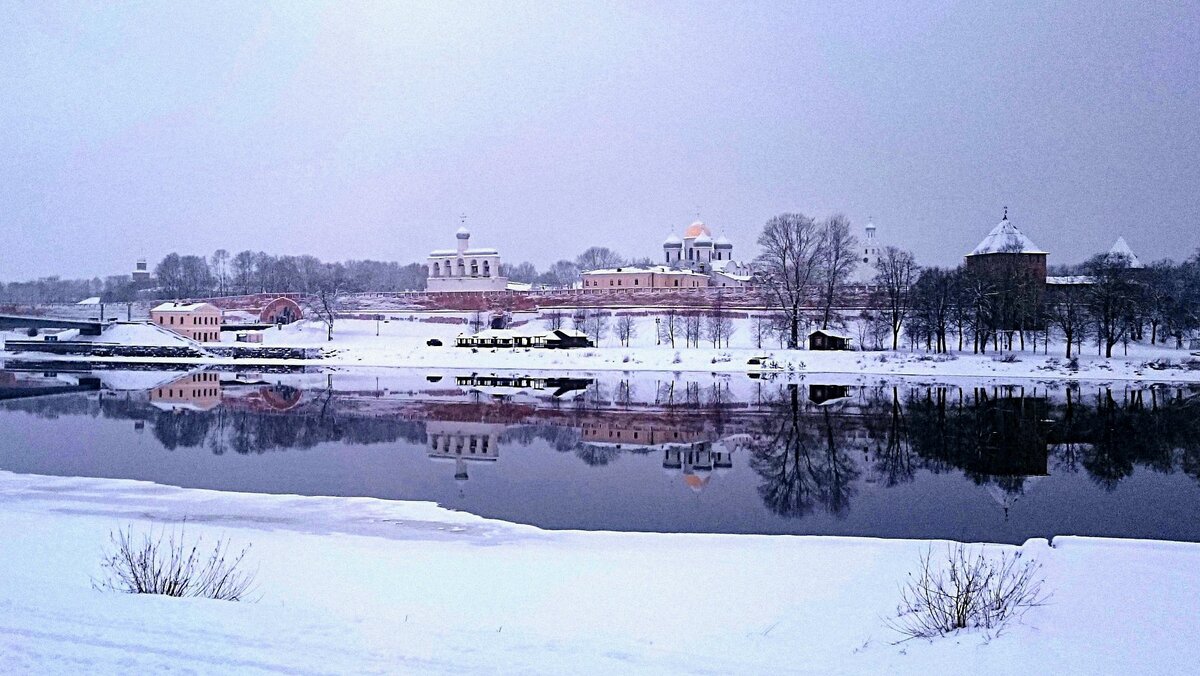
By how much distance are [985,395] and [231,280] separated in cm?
8790

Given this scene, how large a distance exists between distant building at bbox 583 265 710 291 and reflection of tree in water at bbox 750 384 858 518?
45.4 meters

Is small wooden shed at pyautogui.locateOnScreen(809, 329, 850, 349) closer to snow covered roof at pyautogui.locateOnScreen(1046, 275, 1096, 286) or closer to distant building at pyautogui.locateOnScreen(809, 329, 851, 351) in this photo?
distant building at pyautogui.locateOnScreen(809, 329, 851, 351)

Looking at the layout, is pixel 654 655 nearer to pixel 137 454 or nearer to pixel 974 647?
pixel 974 647

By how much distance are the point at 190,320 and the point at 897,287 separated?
40431mm

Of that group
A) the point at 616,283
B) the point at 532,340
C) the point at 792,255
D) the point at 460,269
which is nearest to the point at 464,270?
the point at 460,269

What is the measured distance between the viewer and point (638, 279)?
68.6 meters

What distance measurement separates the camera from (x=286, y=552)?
8.80m

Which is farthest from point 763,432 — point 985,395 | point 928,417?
point 985,395

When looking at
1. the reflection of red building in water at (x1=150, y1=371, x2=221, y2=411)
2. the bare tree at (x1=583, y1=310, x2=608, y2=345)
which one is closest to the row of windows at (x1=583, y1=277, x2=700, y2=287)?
the bare tree at (x1=583, y1=310, x2=608, y2=345)

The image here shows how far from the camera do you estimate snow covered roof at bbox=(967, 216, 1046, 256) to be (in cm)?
5141

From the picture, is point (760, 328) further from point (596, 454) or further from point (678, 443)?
point (596, 454)

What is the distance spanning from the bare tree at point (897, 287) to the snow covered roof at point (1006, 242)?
5.26 meters

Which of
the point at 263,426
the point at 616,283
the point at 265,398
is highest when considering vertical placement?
the point at 616,283

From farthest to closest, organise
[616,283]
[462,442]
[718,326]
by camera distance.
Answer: [616,283] → [718,326] → [462,442]
